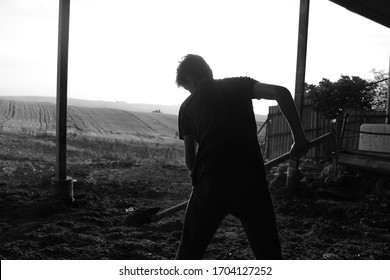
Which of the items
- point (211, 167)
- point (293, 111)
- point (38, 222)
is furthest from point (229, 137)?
point (38, 222)

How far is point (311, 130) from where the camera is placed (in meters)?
11.5

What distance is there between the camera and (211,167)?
6.16 feet

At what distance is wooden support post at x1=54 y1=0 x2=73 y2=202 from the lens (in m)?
4.45

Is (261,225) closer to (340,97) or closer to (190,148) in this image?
(190,148)

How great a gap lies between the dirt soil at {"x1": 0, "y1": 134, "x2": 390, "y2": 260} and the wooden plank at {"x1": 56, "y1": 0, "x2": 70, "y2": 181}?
55cm

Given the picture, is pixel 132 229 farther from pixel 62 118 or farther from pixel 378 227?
pixel 378 227

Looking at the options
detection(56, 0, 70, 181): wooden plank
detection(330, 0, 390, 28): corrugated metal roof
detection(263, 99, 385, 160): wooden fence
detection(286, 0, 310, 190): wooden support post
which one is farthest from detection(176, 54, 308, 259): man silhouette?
detection(263, 99, 385, 160): wooden fence

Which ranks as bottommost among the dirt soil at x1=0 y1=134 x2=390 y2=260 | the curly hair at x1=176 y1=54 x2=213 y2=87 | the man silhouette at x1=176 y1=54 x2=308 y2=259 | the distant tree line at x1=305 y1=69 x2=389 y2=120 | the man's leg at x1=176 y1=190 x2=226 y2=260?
the dirt soil at x1=0 y1=134 x2=390 y2=260

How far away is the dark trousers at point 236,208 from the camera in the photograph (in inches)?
72.8

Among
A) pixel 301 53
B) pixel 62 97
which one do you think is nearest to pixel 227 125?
pixel 62 97

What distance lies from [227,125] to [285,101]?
1.02ft

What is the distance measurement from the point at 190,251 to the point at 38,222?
282 cm

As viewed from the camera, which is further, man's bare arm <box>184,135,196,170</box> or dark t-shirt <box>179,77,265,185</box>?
man's bare arm <box>184,135,196,170</box>

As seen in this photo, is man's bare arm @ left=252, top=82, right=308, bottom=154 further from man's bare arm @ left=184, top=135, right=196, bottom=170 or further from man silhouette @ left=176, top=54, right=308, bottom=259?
man's bare arm @ left=184, top=135, right=196, bottom=170
